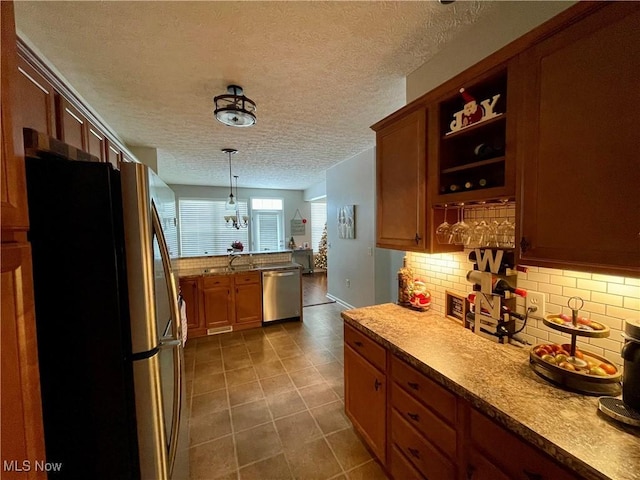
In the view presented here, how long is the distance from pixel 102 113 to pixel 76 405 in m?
2.61

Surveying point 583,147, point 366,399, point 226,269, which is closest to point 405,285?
point 366,399

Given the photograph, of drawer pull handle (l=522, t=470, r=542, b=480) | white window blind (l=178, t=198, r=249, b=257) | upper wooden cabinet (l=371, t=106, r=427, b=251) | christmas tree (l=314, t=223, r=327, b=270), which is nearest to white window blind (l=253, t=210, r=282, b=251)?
white window blind (l=178, t=198, r=249, b=257)

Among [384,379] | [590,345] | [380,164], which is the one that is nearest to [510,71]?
[380,164]

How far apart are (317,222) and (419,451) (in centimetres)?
764

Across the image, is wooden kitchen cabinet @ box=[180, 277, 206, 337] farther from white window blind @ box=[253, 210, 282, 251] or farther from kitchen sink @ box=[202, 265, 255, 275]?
white window blind @ box=[253, 210, 282, 251]

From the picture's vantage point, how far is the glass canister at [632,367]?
846mm

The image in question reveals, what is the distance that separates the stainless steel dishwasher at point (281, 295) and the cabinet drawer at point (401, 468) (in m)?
2.89

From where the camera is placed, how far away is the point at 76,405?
3.11ft

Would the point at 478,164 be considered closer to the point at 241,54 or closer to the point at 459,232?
the point at 459,232

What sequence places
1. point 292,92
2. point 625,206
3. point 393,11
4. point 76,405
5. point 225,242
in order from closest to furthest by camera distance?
1. point 625,206
2. point 76,405
3. point 393,11
4. point 292,92
5. point 225,242

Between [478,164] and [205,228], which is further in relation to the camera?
[205,228]

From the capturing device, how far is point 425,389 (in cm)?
125

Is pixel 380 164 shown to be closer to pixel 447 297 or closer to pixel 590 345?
pixel 447 297

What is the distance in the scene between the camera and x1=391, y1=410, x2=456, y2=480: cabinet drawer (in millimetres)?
1169
